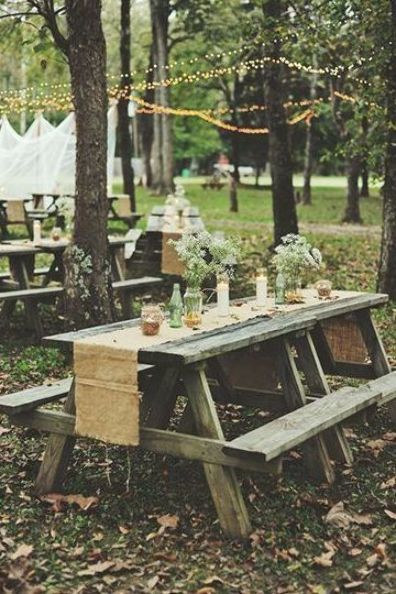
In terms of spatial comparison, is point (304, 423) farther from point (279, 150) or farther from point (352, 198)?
point (352, 198)

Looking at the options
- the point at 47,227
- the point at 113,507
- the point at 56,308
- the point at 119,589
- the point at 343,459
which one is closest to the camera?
the point at 119,589

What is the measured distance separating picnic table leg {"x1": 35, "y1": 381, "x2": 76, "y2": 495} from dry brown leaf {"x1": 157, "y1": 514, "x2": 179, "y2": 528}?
2.28 feet

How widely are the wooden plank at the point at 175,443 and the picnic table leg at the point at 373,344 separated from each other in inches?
102

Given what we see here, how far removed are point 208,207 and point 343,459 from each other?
22641 mm

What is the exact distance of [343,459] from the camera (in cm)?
572

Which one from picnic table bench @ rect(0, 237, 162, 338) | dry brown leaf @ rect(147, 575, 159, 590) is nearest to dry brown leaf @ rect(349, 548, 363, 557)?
dry brown leaf @ rect(147, 575, 159, 590)

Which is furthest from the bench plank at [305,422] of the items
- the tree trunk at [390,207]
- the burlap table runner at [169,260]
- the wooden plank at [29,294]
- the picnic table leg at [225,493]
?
the burlap table runner at [169,260]

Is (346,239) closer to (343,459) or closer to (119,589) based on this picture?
(343,459)

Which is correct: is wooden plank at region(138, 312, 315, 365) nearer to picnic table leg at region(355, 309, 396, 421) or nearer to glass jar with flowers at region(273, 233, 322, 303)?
glass jar with flowers at region(273, 233, 322, 303)

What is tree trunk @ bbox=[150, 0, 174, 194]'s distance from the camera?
27.4 meters

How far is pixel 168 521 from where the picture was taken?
4883 millimetres

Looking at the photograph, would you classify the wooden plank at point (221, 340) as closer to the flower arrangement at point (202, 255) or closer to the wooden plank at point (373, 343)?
the flower arrangement at point (202, 255)

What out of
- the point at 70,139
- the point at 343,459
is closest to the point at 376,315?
the point at 343,459

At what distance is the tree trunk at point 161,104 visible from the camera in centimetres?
2742
